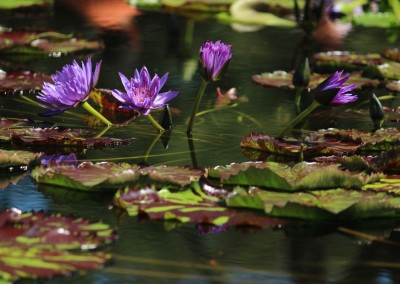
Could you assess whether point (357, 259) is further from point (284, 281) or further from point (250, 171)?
point (250, 171)

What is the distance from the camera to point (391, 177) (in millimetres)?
2268

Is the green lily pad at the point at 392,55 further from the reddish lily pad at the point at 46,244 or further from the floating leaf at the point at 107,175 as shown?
the reddish lily pad at the point at 46,244

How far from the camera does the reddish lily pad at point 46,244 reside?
5.31 ft

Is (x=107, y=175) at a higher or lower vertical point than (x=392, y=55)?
higher

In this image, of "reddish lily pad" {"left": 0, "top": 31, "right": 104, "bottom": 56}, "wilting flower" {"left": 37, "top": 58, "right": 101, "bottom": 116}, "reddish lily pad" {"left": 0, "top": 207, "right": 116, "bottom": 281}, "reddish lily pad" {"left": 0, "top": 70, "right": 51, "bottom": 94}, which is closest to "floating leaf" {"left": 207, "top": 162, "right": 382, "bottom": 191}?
"reddish lily pad" {"left": 0, "top": 207, "right": 116, "bottom": 281}

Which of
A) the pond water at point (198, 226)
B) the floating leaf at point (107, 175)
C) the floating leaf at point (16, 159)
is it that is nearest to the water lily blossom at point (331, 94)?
the pond water at point (198, 226)

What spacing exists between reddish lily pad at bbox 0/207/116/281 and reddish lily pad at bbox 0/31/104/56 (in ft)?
7.93

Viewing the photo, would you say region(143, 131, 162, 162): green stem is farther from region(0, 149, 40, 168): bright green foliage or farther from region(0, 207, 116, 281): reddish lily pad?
region(0, 207, 116, 281): reddish lily pad

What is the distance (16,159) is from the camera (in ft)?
7.73

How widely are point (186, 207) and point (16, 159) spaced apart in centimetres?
54

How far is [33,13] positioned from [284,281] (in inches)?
164

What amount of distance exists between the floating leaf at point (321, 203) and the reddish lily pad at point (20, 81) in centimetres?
142

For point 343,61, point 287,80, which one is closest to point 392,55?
point 343,61

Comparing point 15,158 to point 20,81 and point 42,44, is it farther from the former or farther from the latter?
point 42,44
